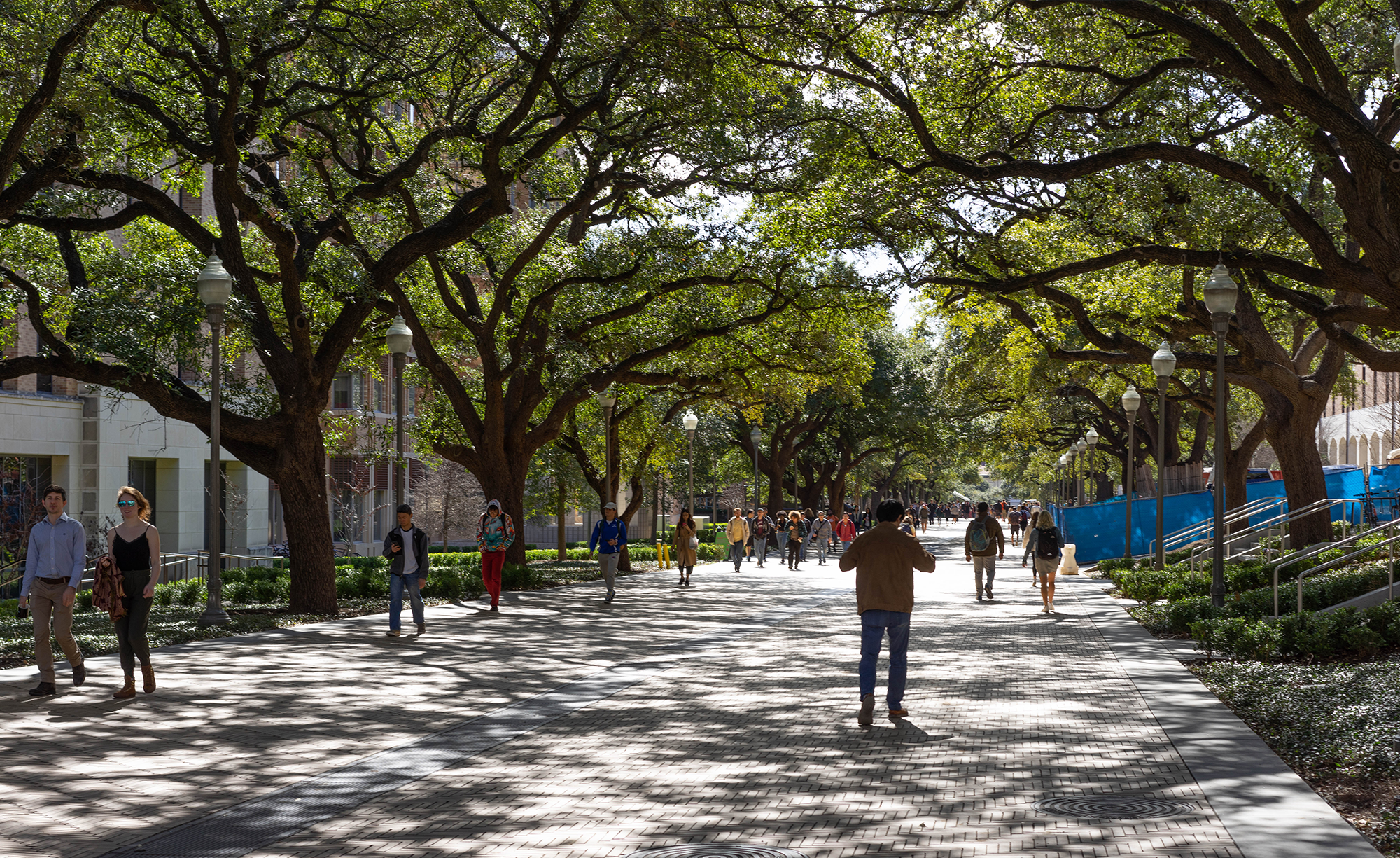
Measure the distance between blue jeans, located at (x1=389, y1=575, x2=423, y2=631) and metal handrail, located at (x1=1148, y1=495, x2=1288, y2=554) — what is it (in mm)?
16206

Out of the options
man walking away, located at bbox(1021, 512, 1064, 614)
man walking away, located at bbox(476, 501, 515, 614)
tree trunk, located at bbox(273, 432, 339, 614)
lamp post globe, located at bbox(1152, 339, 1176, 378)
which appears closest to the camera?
tree trunk, located at bbox(273, 432, 339, 614)

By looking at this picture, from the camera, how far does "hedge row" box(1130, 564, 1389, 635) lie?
14.9 metres

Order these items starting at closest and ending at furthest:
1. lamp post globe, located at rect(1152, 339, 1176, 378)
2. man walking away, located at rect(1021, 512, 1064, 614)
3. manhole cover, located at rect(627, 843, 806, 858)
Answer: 1. manhole cover, located at rect(627, 843, 806, 858)
2. man walking away, located at rect(1021, 512, 1064, 614)
3. lamp post globe, located at rect(1152, 339, 1176, 378)

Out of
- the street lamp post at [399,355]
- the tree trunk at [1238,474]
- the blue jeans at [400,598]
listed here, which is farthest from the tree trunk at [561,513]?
the blue jeans at [400,598]

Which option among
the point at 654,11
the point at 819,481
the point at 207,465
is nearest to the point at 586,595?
the point at 654,11

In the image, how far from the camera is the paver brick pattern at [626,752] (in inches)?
240

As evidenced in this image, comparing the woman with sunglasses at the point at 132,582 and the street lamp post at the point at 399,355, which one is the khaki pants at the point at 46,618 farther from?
the street lamp post at the point at 399,355

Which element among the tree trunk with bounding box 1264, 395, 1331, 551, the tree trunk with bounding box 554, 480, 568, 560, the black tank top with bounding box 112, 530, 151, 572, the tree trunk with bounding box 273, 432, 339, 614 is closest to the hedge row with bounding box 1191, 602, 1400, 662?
the black tank top with bounding box 112, 530, 151, 572

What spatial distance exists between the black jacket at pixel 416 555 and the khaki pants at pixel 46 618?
5198 mm

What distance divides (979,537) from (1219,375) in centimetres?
679

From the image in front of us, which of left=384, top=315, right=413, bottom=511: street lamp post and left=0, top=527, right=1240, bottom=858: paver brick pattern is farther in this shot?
left=384, top=315, right=413, bottom=511: street lamp post

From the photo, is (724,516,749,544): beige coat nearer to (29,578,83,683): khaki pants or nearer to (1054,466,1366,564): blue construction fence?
(1054,466,1366,564): blue construction fence

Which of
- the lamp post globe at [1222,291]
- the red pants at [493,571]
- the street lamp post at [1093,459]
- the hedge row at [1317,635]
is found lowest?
the hedge row at [1317,635]

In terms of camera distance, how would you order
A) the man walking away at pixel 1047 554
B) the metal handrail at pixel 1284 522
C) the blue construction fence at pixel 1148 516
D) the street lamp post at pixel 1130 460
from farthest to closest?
the blue construction fence at pixel 1148 516 → the street lamp post at pixel 1130 460 → the metal handrail at pixel 1284 522 → the man walking away at pixel 1047 554
